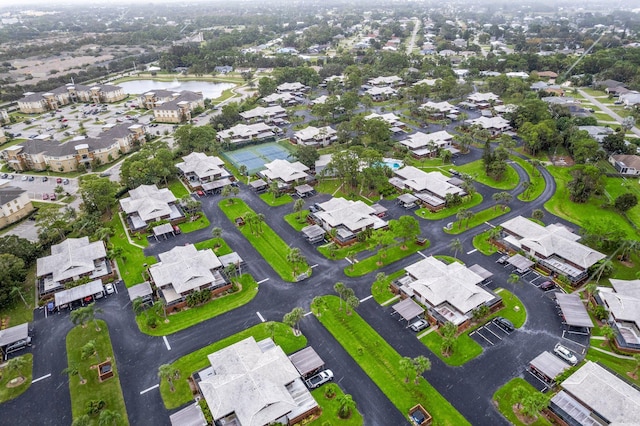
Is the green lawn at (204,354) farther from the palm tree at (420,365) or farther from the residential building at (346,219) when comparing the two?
the residential building at (346,219)

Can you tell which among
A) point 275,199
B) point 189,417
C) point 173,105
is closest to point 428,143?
point 275,199

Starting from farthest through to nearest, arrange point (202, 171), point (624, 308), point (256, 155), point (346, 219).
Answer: point (256, 155) < point (202, 171) < point (346, 219) < point (624, 308)

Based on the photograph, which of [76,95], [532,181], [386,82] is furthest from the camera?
[76,95]

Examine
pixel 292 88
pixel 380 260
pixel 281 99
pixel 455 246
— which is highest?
pixel 455 246

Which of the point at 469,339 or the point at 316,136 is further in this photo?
the point at 316,136

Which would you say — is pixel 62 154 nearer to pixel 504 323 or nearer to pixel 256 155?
pixel 256 155

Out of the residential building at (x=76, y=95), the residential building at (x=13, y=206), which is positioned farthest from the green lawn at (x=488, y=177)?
the residential building at (x=76, y=95)

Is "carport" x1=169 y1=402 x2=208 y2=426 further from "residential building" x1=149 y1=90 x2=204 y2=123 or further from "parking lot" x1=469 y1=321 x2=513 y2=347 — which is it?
"residential building" x1=149 y1=90 x2=204 y2=123

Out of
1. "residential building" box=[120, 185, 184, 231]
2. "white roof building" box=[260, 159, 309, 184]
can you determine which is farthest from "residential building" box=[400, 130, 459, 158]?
"residential building" box=[120, 185, 184, 231]
